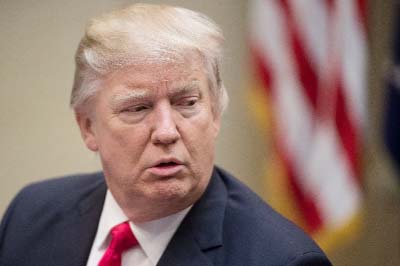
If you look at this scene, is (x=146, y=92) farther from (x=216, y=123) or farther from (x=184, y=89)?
(x=216, y=123)

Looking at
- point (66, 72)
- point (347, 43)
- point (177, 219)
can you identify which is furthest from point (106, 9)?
point (177, 219)

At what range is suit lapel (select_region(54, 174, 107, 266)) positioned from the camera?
1.63 meters

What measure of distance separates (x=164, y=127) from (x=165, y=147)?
4cm

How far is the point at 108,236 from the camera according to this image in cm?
162

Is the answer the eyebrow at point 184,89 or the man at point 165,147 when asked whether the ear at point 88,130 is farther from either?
the eyebrow at point 184,89

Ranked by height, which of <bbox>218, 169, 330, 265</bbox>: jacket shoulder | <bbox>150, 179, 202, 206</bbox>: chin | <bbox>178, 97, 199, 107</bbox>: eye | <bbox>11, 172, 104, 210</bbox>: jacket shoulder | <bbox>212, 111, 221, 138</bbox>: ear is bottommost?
<bbox>218, 169, 330, 265</bbox>: jacket shoulder

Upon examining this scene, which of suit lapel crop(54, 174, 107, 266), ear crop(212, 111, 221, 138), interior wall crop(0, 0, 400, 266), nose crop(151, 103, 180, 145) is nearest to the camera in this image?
nose crop(151, 103, 180, 145)

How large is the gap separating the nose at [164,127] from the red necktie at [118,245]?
26 centimetres

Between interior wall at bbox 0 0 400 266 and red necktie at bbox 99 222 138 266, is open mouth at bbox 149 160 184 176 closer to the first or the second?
red necktie at bbox 99 222 138 266

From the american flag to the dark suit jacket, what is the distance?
13.8 inches

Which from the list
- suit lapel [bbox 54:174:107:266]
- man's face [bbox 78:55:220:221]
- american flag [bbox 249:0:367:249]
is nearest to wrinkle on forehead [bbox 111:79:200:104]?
man's face [bbox 78:55:220:221]

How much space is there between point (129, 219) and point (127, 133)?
233mm

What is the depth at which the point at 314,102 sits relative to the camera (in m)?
1.92

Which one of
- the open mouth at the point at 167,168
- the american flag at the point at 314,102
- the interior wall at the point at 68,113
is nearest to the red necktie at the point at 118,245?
the open mouth at the point at 167,168
